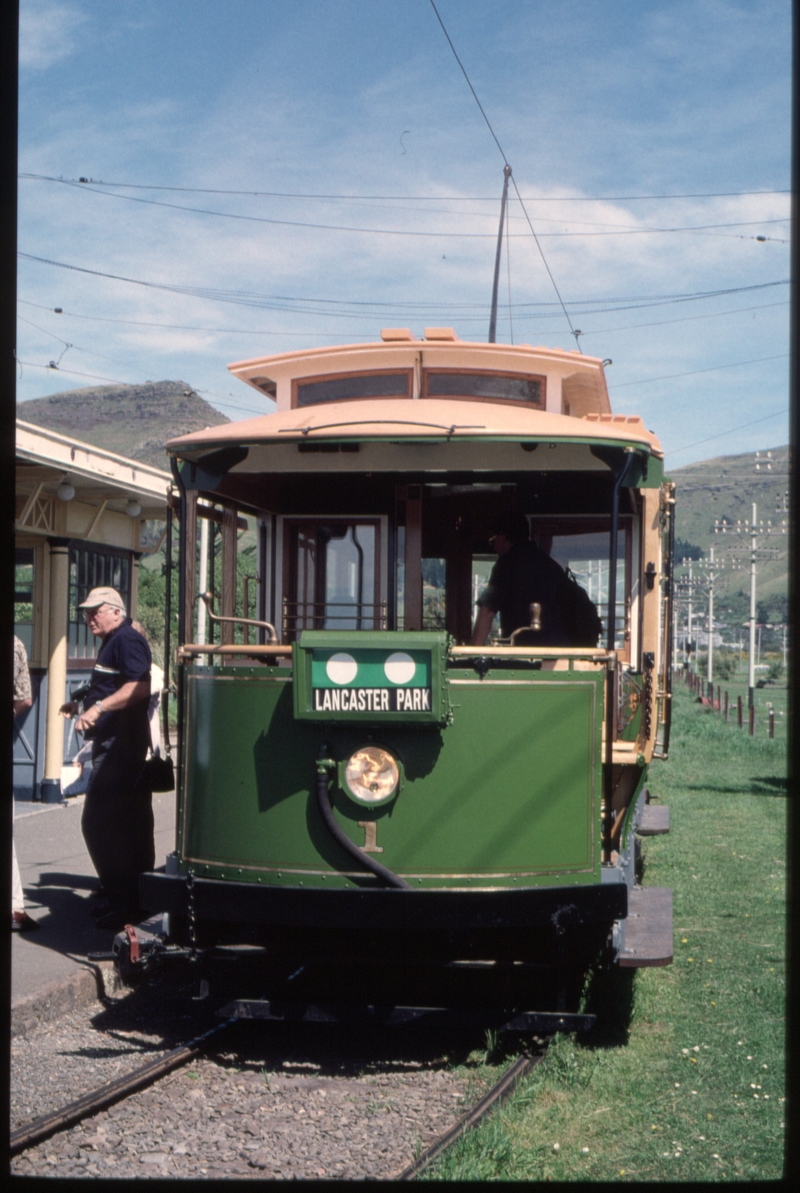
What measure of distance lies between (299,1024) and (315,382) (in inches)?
139

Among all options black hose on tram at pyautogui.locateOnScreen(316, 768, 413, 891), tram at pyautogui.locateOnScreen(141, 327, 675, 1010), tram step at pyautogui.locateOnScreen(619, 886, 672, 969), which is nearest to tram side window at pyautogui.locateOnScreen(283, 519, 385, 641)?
tram at pyautogui.locateOnScreen(141, 327, 675, 1010)

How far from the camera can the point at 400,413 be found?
6.29 meters

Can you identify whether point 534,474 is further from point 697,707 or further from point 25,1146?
point 697,707

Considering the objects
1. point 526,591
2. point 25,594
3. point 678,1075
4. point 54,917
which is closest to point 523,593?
point 526,591

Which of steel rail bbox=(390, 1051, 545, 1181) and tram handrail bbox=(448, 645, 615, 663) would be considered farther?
tram handrail bbox=(448, 645, 615, 663)

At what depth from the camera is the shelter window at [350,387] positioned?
291 inches

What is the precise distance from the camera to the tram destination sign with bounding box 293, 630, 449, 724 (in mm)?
5562

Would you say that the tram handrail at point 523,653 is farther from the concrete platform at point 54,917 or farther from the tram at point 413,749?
the concrete platform at point 54,917

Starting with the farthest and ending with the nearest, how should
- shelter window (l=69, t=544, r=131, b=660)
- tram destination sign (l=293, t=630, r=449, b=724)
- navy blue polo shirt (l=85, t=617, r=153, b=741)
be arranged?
shelter window (l=69, t=544, r=131, b=660) → navy blue polo shirt (l=85, t=617, r=153, b=741) → tram destination sign (l=293, t=630, r=449, b=724)

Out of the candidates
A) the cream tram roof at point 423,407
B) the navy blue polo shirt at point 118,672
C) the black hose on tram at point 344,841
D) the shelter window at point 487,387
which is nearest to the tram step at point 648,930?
the black hose on tram at point 344,841

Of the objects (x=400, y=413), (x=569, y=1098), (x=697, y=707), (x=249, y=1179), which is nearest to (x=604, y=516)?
(x=400, y=413)

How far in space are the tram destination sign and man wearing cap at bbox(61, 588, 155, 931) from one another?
2706mm

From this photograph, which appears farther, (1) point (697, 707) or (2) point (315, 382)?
(1) point (697, 707)

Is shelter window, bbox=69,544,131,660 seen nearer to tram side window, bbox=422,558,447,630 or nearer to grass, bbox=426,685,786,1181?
grass, bbox=426,685,786,1181
